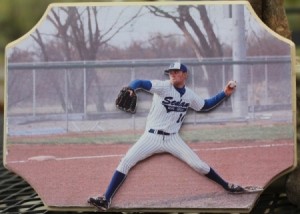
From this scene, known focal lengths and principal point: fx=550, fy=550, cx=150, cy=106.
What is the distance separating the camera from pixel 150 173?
60 cm

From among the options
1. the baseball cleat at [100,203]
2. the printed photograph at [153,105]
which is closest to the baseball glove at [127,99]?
the printed photograph at [153,105]

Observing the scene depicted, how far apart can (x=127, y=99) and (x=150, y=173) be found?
9 centimetres

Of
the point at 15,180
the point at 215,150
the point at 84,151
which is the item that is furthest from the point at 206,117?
the point at 15,180

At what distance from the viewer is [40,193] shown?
0.62m

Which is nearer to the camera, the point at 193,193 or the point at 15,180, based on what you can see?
the point at 193,193

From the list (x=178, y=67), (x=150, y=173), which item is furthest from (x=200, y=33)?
(x=150, y=173)

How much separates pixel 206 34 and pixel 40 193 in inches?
10.0

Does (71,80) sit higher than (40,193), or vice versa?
(71,80)

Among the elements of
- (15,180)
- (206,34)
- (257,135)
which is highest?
(206,34)

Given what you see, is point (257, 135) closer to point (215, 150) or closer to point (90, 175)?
point (215, 150)

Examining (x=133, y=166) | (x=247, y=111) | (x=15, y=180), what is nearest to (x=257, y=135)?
(x=247, y=111)

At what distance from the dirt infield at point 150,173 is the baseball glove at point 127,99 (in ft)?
0.14

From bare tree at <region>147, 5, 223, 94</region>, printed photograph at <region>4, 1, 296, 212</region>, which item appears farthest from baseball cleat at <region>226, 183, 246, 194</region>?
bare tree at <region>147, 5, 223, 94</region>

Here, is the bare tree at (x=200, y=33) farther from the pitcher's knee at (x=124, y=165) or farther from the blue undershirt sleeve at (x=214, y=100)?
the pitcher's knee at (x=124, y=165)
